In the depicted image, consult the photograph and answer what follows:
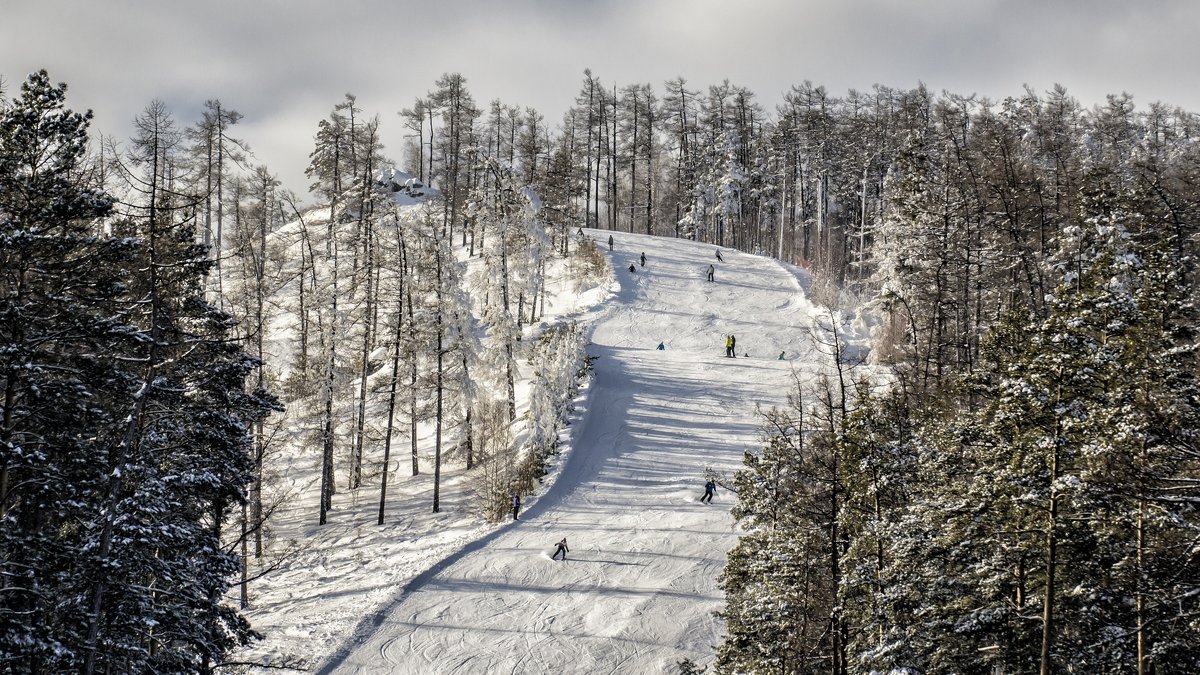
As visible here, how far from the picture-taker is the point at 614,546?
27594mm

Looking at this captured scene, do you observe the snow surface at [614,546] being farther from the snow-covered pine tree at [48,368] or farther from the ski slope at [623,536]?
the snow-covered pine tree at [48,368]

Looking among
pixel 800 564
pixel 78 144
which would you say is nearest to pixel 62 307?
pixel 78 144

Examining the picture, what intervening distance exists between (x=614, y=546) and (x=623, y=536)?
808mm

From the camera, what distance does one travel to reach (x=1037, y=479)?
40.9ft

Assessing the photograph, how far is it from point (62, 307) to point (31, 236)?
1325mm

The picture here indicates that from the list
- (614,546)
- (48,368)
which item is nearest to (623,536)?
(614,546)

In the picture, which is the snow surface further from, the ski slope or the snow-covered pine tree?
the snow-covered pine tree

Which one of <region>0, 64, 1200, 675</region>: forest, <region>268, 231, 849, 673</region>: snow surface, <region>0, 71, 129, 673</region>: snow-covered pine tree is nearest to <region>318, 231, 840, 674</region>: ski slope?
<region>268, 231, 849, 673</region>: snow surface

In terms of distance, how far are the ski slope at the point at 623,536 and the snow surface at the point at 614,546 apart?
6cm

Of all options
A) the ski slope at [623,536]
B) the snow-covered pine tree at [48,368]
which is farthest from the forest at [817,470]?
the ski slope at [623,536]

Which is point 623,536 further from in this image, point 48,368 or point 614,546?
point 48,368

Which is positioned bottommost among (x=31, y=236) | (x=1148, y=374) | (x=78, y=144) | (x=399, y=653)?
(x=399, y=653)

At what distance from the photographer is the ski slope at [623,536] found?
21750 millimetres

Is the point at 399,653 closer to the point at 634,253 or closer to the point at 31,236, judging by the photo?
the point at 31,236
